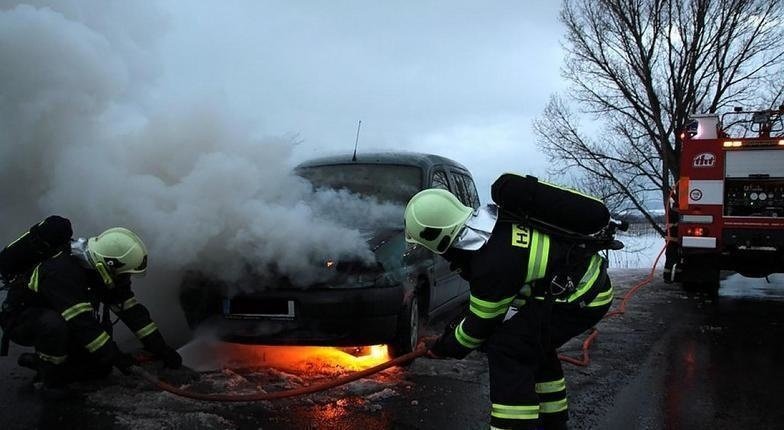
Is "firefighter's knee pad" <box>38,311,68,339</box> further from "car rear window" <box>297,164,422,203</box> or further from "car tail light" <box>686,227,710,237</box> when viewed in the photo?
"car tail light" <box>686,227,710,237</box>

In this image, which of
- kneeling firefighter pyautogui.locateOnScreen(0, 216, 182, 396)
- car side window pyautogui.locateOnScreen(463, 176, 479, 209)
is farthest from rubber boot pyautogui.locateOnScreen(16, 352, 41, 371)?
car side window pyautogui.locateOnScreen(463, 176, 479, 209)

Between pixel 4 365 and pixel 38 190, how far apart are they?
1.46m

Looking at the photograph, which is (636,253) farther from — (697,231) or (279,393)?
(279,393)

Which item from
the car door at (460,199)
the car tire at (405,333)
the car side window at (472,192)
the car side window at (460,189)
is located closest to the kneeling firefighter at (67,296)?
the car tire at (405,333)

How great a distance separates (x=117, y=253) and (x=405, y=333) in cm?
209

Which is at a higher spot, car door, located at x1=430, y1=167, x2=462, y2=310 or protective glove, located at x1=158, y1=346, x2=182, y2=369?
car door, located at x1=430, y1=167, x2=462, y2=310

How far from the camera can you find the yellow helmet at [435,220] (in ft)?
9.77

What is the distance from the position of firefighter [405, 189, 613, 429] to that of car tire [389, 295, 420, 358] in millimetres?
1501

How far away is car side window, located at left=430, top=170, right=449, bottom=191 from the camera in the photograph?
5.93m

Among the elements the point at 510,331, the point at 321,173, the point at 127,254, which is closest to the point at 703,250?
the point at 321,173

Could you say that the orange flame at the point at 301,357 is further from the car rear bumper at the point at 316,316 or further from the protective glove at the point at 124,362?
the protective glove at the point at 124,362

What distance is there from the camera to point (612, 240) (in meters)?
3.16

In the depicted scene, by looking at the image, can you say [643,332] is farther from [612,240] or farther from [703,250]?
[612,240]

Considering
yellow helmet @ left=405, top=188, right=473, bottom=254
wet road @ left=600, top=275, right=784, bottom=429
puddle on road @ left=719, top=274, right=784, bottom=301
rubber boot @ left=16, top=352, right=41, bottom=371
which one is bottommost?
wet road @ left=600, top=275, right=784, bottom=429
